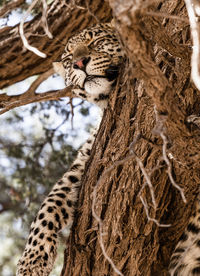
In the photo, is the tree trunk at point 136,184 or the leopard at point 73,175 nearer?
the tree trunk at point 136,184

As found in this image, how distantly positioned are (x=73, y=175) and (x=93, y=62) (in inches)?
37.8

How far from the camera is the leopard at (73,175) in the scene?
3939 mm

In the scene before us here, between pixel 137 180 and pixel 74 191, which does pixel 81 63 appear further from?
pixel 137 180

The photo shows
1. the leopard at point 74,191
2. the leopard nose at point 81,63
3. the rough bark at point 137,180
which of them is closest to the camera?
the rough bark at point 137,180

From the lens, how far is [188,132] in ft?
9.16

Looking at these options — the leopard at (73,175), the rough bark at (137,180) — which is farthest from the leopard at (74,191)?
the rough bark at (137,180)

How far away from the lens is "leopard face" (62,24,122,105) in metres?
4.00

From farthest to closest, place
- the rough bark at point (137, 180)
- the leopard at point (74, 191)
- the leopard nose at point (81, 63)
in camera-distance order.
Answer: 1. the leopard nose at point (81, 63)
2. the leopard at point (74, 191)
3. the rough bark at point (137, 180)

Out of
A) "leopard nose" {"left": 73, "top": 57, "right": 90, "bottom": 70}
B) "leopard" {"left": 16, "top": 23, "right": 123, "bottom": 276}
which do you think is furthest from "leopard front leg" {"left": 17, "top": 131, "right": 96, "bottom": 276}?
"leopard nose" {"left": 73, "top": 57, "right": 90, "bottom": 70}

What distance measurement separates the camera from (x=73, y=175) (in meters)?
4.43

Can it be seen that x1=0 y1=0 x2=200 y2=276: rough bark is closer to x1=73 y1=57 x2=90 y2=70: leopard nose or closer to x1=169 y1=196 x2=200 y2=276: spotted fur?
x1=169 y1=196 x2=200 y2=276: spotted fur

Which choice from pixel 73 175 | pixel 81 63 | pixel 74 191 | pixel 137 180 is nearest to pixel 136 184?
pixel 137 180

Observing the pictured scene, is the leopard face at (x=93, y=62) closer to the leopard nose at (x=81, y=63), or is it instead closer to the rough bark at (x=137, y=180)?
the leopard nose at (x=81, y=63)

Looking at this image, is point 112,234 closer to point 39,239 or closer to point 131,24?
point 39,239
